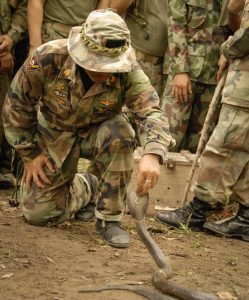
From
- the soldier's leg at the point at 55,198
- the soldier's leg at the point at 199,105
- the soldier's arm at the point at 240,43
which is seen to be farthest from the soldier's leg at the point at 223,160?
the soldier's leg at the point at 199,105

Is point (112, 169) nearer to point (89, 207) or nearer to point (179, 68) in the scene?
point (89, 207)

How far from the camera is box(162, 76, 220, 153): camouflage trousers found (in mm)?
7242

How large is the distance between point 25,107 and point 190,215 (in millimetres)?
1517

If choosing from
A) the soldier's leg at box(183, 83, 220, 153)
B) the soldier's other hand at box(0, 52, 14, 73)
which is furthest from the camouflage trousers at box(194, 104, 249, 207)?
A: the soldier's other hand at box(0, 52, 14, 73)

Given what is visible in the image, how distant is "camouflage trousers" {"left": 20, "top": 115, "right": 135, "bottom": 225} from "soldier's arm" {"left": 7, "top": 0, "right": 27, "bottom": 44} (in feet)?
5.39

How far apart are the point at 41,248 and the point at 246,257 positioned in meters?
1.43

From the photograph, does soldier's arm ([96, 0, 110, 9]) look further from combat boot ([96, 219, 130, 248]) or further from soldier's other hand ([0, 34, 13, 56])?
combat boot ([96, 219, 130, 248])

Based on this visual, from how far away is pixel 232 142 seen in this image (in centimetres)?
575

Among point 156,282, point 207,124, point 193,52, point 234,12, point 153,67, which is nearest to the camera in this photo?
point 156,282

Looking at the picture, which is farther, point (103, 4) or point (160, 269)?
point (103, 4)

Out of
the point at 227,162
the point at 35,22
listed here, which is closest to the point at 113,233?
the point at 227,162

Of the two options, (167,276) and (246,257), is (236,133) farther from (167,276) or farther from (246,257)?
(167,276)

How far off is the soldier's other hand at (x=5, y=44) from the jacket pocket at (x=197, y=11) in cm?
164

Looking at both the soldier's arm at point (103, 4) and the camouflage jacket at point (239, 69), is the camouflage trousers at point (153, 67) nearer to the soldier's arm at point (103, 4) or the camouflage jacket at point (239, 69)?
the soldier's arm at point (103, 4)
